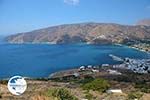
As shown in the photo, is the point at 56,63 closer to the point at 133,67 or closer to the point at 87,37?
the point at 133,67

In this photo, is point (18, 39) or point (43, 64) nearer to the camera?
point (43, 64)

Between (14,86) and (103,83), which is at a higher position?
(14,86)

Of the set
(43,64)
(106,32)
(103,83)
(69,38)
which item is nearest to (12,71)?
(43,64)

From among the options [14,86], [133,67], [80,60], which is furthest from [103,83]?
[80,60]

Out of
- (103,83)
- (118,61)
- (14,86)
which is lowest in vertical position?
(118,61)

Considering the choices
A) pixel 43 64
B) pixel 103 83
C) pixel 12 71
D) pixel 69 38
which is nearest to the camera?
pixel 103 83

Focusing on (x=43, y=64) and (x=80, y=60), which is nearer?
(x=43, y=64)

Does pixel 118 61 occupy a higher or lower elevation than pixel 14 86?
lower

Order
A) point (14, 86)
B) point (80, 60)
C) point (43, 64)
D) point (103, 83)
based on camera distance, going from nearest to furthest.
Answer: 1. point (14, 86)
2. point (103, 83)
3. point (43, 64)
4. point (80, 60)

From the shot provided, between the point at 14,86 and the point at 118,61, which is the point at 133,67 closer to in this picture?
the point at 118,61
